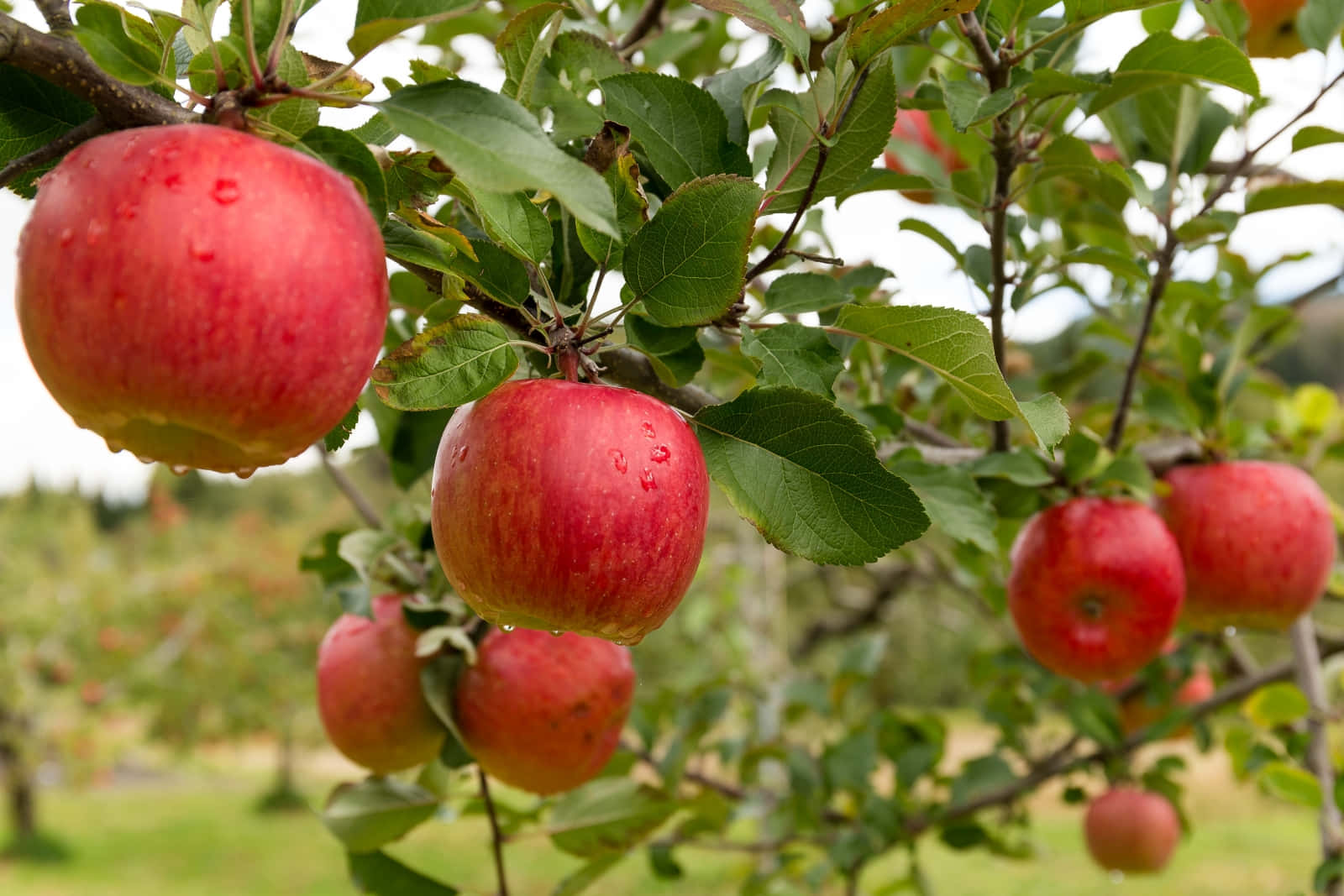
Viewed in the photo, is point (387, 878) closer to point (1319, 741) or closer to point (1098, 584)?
point (1098, 584)

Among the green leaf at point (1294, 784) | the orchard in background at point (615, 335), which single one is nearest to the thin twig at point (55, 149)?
the orchard in background at point (615, 335)

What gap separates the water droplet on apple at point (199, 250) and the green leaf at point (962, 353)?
36cm

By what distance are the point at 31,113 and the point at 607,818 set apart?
794 millimetres

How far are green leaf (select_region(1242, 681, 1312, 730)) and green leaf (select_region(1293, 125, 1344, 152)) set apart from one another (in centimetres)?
69

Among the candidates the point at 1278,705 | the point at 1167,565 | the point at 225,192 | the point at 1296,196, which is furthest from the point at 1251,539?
the point at 225,192

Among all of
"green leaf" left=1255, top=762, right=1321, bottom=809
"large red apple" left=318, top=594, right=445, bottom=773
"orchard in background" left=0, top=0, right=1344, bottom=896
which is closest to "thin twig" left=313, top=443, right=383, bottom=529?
"orchard in background" left=0, top=0, right=1344, bottom=896

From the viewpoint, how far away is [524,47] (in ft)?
2.03

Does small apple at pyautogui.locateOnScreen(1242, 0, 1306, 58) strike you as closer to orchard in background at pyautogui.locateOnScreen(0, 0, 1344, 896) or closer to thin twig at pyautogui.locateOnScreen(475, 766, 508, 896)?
orchard in background at pyautogui.locateOnScreen(0, 0, 1344, 896)

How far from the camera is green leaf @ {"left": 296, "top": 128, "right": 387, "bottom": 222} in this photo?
0.52 meters

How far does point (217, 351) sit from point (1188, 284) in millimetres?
944

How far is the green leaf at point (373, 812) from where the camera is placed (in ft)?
3.01

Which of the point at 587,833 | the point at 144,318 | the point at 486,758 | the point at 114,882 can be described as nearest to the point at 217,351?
the point at 144,318

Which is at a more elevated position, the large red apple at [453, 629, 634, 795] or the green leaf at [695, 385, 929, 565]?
the green leaf at [695, 385, 929, 565]

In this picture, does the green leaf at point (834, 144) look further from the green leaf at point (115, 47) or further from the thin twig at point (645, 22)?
the thin twig at point (645, 22)
